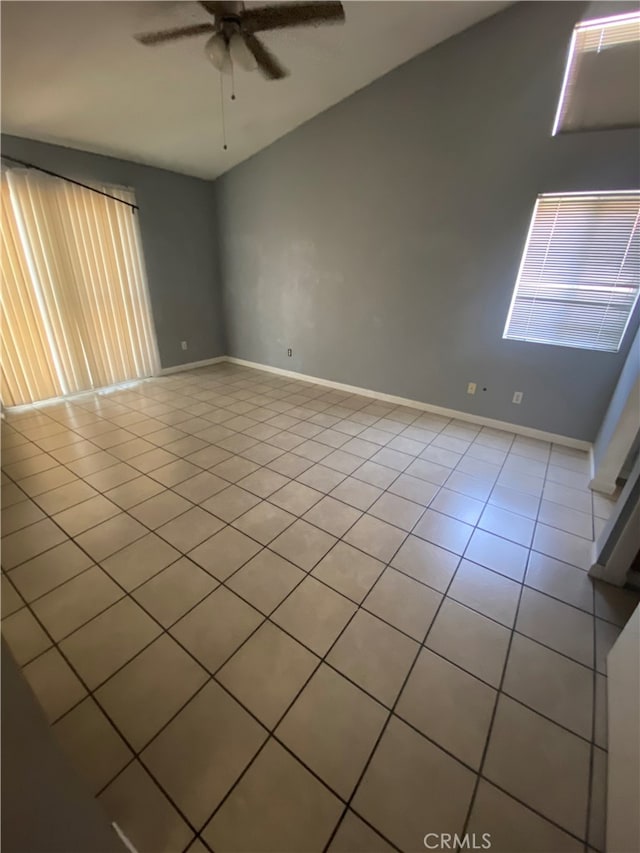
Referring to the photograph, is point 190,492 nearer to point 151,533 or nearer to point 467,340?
point 151,533

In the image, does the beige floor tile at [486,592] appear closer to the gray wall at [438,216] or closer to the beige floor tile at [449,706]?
the beige floor tile at [449,706]

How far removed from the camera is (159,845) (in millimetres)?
966

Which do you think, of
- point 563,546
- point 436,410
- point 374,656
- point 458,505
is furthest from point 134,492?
point 436,410

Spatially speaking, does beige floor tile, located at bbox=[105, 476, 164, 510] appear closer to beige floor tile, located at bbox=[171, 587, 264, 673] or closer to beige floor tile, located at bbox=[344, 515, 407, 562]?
beige floor tile, located at bbox=[171, 587, 264, 673]

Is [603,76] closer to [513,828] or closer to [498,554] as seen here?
[498,554]

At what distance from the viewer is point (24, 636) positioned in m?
1.49

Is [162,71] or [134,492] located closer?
[134,492]

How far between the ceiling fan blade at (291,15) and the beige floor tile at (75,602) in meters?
2.91

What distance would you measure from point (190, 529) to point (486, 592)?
1.65m

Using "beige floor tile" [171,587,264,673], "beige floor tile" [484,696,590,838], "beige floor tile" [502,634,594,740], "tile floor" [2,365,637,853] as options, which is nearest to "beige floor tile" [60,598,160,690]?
"tile floor" [2,365,637,853]

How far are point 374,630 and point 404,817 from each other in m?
0.57

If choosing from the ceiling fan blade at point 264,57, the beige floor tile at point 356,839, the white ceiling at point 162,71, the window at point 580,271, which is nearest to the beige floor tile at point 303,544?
the beige floor tile at point 356,839

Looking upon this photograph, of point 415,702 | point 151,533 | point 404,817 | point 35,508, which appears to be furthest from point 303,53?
point 404,817

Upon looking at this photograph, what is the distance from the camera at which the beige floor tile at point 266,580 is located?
1.67 metres
